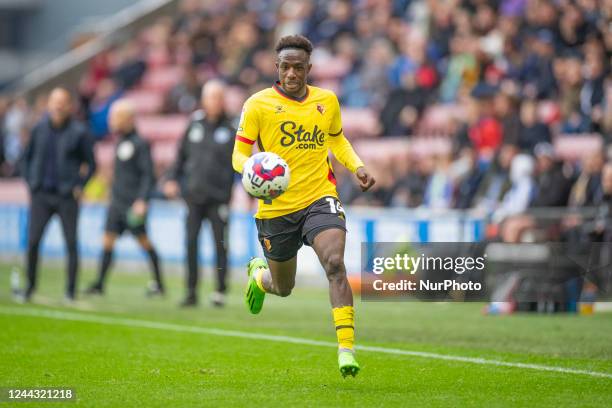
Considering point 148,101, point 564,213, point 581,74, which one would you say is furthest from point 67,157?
point 148,101

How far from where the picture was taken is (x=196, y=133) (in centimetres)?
1451

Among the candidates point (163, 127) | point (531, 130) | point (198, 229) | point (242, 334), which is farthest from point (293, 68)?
point (163, 127)

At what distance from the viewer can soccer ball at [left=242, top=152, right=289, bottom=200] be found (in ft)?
26.3

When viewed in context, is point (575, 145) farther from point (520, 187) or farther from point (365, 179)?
point (365, 179)

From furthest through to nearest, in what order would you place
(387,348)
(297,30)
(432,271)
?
(297,30)
(432,271)
(387,348)

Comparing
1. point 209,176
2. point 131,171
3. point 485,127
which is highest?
point 485,127

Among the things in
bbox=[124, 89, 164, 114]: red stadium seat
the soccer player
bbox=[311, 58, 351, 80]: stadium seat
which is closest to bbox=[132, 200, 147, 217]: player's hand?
the soccer player

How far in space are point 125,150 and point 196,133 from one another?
158 centimetres

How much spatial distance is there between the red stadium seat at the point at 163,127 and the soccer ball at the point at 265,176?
1869 centimetres

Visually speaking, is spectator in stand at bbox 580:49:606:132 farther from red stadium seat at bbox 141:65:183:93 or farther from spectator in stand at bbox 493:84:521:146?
red stadium seat at bbox 141:65:183:93

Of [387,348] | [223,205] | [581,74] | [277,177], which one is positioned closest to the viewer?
[277,177]

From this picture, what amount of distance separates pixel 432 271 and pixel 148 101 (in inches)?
681

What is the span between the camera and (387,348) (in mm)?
10430

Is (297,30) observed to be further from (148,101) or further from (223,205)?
(223,205)
